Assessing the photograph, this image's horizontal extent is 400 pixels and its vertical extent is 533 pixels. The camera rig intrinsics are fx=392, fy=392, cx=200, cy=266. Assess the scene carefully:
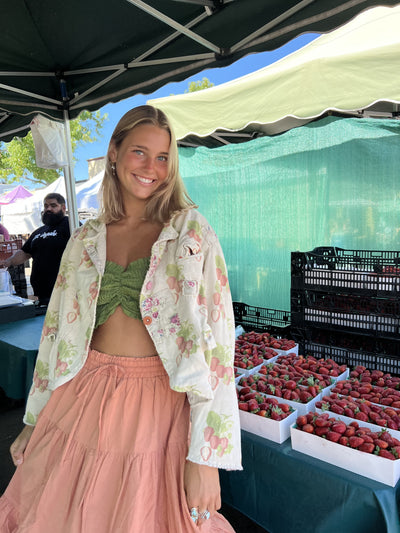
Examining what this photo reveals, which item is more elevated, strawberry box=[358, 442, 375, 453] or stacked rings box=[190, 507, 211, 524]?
stacked rings box=[190, 507, 211, 524]

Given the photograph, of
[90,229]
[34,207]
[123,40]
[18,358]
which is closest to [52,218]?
[18,358]

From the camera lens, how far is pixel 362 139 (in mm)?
3904

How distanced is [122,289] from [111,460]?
0.51 meters

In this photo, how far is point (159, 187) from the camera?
1400 millimetres

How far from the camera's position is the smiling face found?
133 centimetres

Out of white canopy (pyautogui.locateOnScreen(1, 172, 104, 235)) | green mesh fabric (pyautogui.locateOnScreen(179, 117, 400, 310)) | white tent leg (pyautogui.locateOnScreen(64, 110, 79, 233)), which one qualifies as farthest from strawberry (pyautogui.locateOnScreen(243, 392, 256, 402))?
white canopy (pyautogui.locateOnScreen(1, 172, 104, 235))

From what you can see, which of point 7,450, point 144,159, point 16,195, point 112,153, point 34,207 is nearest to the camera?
point 144,159

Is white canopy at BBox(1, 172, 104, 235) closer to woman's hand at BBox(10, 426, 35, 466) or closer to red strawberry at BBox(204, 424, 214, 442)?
woman's hand at BBox(10, 426, 35, 466)

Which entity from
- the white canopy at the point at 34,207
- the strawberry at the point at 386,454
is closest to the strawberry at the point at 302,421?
the strawberry at the point at 386,454

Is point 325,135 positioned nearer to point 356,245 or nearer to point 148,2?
point 356,245

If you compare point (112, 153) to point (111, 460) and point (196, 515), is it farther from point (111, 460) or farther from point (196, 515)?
point (196, 515)

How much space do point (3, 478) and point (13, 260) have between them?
92.5 inches

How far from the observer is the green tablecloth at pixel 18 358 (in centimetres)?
285

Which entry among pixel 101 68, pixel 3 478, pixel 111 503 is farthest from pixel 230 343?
pixel 101 68
